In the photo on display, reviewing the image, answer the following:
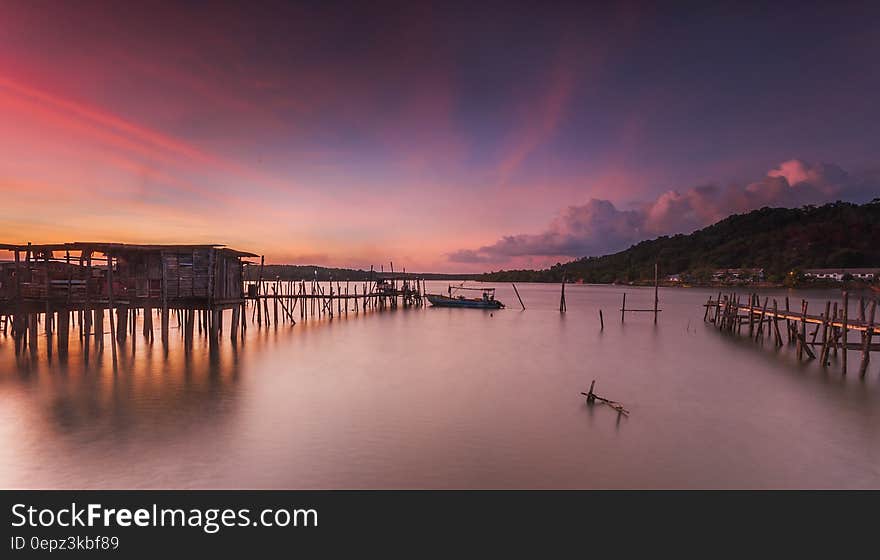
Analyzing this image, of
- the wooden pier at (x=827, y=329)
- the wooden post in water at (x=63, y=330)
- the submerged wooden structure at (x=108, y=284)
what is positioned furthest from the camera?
the wooden post in water at (x=63, y=330)

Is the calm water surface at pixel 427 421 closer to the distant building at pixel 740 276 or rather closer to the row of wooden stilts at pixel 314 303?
the row of wooden stilts at pixel 314 303

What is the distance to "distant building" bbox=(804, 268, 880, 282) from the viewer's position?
10107cm

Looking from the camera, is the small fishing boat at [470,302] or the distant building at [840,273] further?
the distant building at [840,273]

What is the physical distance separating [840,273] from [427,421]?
13032 cm

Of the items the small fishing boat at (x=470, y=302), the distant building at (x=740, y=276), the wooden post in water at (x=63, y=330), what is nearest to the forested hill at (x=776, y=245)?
the distant building at (x=740, y=276)

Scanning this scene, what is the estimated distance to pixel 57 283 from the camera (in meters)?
21.2

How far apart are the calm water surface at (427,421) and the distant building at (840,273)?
10531cm

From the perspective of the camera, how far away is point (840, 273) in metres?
108

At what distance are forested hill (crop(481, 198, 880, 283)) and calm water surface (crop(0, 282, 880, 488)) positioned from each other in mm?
125798

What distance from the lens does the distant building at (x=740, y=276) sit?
403 ft

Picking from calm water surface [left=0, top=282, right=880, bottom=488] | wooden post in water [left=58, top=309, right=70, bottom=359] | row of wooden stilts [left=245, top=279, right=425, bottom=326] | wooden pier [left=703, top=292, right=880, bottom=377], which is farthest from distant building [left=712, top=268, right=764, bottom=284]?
wooden post in water [left=58, top=309, right=70, bottom=359]
